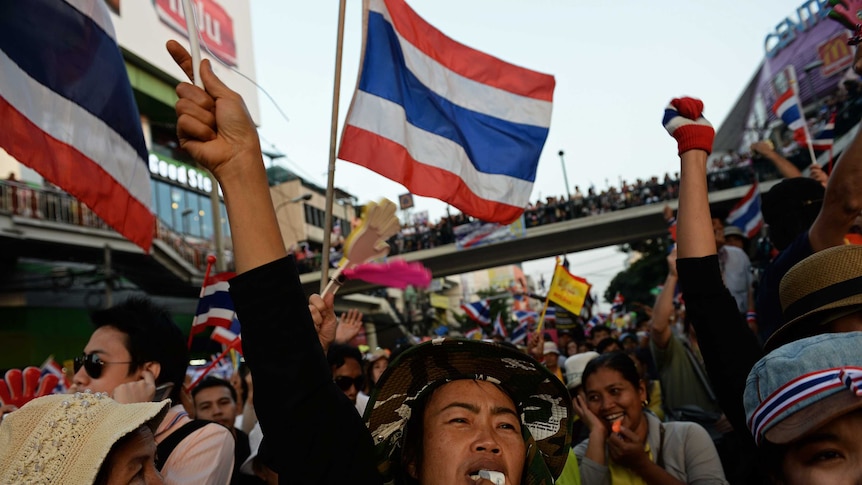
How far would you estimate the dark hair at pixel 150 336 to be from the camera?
9.65 ft

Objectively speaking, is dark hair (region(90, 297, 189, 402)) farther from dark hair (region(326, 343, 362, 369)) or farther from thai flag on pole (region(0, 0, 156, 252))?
dark hair (region(326, 343, 362, 369))

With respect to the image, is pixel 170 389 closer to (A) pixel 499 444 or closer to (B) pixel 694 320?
(A) pixel 499 444

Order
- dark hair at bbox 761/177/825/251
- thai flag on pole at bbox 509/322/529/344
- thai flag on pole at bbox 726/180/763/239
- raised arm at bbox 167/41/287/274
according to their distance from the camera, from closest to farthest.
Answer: raised arm at bbox 167/41/287/274, dark hair at bbox 761/177/825/251, thai flag on pole at bbox 726/180/763/239, thai flag on pole at bbox 509/322/529/344

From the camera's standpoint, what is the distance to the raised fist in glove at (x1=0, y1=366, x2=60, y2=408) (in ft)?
13.8

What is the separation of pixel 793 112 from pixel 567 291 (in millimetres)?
3833

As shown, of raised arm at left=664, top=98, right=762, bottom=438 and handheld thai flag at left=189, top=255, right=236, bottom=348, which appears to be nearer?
raised arm at left=664, top=98, right=762, bottom=438

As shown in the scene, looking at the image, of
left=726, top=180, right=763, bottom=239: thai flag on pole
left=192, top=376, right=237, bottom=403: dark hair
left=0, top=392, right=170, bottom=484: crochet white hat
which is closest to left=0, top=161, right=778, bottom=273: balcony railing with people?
left=726, top=180, right=763, bottom=239: thai flag on pole

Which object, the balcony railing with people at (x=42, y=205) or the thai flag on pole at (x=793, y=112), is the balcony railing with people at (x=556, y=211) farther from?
the thai flag on pole at (x=793, y=112)

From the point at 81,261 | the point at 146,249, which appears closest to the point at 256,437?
the point at 146,249

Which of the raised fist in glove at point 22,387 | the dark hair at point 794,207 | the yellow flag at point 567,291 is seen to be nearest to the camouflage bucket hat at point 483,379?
the dark hair at point 794,207

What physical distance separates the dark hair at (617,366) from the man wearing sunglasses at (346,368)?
1.62m

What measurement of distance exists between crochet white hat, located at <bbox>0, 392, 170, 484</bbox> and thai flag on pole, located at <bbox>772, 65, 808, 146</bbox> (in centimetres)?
811

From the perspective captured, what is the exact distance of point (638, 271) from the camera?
4434 cm

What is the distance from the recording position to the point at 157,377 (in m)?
2.98
